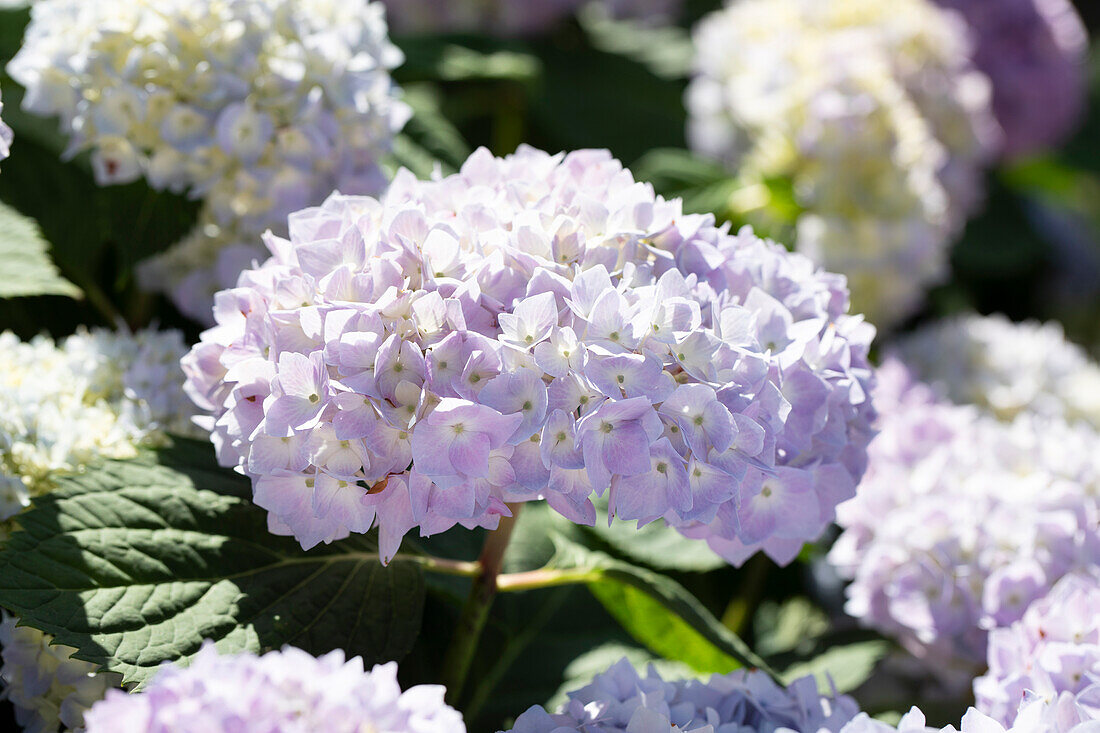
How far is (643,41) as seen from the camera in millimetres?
1554

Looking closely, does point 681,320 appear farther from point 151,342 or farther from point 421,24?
point 421,24

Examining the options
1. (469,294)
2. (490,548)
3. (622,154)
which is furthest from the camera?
(622,154)

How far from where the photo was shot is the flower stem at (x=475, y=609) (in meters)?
0.58

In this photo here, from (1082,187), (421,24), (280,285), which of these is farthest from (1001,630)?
(1082,187)

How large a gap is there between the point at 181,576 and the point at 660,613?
0.95ft

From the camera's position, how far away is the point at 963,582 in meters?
0.69

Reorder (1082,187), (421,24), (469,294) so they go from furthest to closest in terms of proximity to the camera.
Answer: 1. (1082,187)
2. (421,24)
3. (469,294)

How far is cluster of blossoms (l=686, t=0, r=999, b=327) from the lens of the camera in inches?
40.6

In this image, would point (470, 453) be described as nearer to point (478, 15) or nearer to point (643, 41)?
point (478, 15)

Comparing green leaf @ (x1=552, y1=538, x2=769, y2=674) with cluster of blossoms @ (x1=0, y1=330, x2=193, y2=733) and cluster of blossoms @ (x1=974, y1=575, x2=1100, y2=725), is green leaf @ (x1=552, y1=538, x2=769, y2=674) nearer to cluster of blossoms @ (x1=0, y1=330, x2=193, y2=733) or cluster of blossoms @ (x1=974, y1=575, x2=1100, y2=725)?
cluster of blossoms @ (x1=974, y1=575, x2=1100, y2=725)

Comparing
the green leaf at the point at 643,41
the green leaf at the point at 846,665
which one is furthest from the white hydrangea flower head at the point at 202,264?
the green leaf at the point at 643,41

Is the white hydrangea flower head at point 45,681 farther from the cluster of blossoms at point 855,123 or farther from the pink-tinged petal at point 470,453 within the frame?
the cluster of blossoms at point 855,123

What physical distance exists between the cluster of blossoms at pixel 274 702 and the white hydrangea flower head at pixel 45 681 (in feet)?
0.58

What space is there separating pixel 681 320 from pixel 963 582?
36 centimetres
